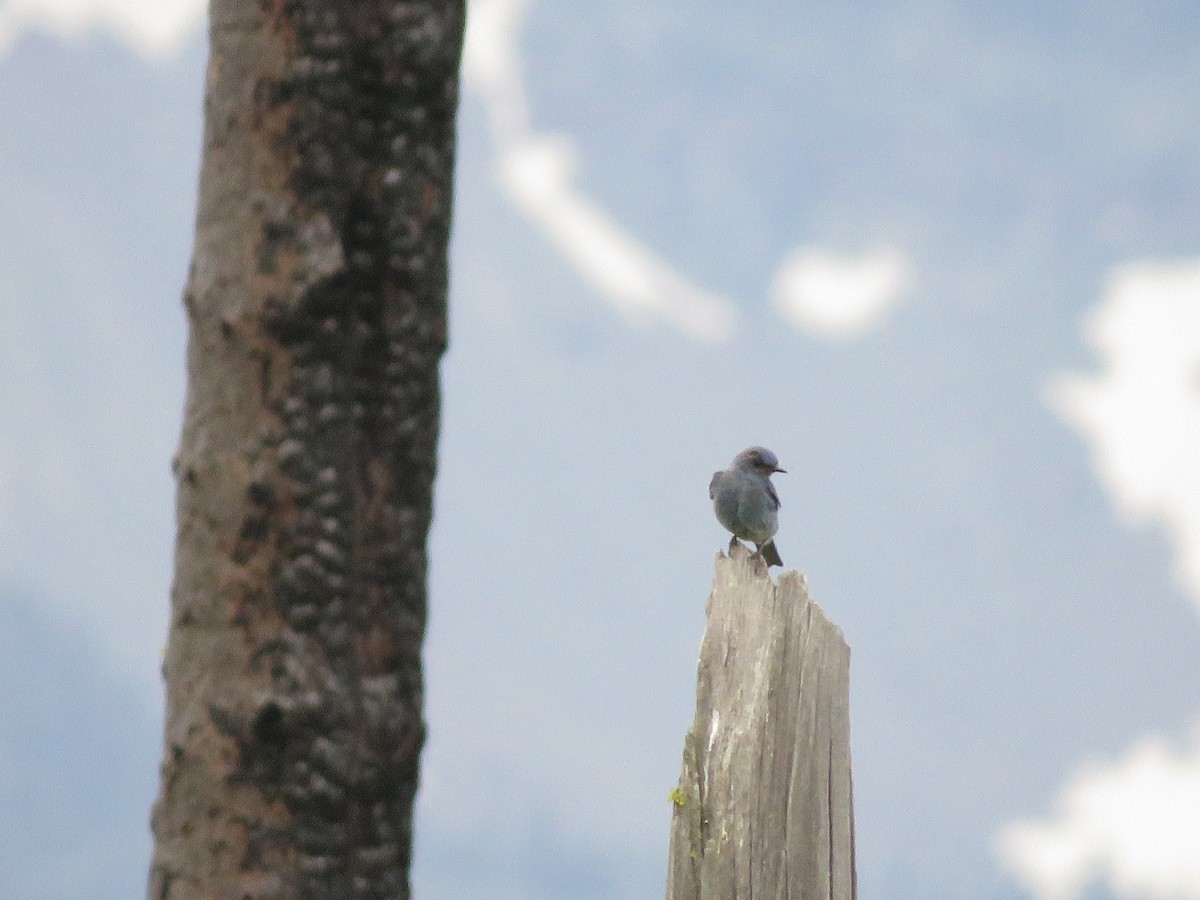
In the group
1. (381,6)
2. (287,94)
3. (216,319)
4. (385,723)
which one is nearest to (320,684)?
(385,723)

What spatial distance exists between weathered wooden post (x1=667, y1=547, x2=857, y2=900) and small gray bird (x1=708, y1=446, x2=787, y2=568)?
103 inches

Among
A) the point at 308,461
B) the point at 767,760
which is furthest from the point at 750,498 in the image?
the point at 308,461

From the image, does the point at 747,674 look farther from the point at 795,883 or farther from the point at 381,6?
the point at 381,6

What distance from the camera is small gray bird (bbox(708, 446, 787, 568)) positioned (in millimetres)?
8516

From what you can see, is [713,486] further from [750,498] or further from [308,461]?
[308,461]

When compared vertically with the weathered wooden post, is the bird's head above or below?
above

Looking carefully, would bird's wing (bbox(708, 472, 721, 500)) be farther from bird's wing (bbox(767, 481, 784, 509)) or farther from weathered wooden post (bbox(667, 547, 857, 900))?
weathered wooden post (bbox(667, 547, 857, 900))

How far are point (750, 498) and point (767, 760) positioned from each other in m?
3.22

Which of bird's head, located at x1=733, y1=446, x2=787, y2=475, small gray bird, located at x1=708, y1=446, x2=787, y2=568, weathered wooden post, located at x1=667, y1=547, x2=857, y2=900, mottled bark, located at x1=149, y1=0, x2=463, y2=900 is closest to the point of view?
mottled bark, located at x1=149, y1=0, x2=463, y2=900

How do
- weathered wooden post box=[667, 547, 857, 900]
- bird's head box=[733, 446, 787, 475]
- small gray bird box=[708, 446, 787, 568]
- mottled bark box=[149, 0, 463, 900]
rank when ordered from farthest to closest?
bird's head box=[733, 446, 787, 475] → small gray bird box=[708, 446, 787, 568] → weathered wooden post box=[667, 547, 857, 900] → mottled bark box=[149, 0, 463, 900]

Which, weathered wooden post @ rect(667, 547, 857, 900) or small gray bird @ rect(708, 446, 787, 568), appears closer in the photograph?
weathered wooden post @ rect(667, 547, 857, 900)

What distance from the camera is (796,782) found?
18.0 feet

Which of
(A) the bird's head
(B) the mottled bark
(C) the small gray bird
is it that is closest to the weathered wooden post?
(B) the mottled bark

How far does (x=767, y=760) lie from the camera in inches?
215
